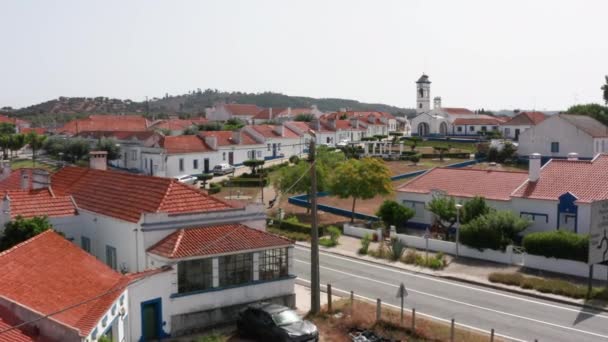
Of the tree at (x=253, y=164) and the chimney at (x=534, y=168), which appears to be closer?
the chimney at (x=534, y=168)

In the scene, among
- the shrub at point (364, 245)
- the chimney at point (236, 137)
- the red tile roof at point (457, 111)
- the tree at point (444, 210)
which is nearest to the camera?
the shrub at point (364, 245)

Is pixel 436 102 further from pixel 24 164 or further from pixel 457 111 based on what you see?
pixel 24 164

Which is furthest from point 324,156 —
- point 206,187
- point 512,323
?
point 512,323

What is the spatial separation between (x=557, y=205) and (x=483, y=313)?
12856 mm

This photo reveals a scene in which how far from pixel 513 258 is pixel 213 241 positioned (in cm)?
1668

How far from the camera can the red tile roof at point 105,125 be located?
90938mm

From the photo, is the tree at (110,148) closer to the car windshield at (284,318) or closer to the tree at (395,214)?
the tree at (395,214)

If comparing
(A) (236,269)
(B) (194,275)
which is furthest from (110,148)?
(B) (194,275)

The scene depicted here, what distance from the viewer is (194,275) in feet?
70.2

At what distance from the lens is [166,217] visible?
22.7 meters

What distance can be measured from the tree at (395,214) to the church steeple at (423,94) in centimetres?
8178

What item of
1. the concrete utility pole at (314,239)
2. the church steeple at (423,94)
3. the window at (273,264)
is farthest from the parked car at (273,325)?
the church steeple at (423,94)

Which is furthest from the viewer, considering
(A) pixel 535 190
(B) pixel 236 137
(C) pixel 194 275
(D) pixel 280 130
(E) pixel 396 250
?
(D) pixel 280 130

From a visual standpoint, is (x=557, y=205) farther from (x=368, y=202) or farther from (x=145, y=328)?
(x=145, y=328)
